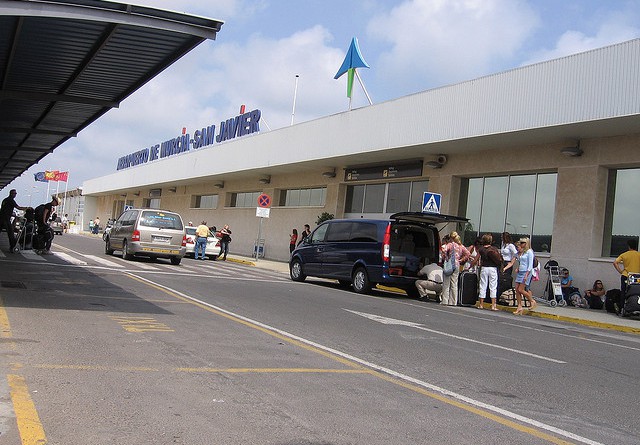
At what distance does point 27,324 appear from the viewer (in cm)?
764

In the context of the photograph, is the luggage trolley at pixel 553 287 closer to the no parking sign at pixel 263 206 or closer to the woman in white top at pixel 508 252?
the woman in white top at pixel 508 252

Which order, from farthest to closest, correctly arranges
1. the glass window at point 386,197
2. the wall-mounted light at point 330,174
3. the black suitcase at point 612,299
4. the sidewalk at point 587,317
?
the wall-mounted light at point 330,174, the glass window at point 386,197, the black suitcase at point 612,299, the sidewalk at point 587,317

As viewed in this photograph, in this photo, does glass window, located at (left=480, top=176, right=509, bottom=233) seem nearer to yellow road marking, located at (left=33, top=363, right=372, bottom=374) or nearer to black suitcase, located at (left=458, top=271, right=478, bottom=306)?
black suitcase, located at (left=458, top=271, right=478, bottom=306)

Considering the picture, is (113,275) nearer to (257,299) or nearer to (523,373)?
(257,299)

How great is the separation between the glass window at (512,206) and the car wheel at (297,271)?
21.7 feet

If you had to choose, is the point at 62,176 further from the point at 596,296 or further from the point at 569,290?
the point at 596,296

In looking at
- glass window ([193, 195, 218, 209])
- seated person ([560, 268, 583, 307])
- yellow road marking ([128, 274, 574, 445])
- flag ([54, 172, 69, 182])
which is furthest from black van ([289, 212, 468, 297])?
flag ([54, 172, 69, 182])

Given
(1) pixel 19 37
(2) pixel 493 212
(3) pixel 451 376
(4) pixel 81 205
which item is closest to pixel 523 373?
(3) pixel 451 376

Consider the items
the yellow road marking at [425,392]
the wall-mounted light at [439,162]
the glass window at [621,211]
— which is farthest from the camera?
the wall-mounted light at [439,162]

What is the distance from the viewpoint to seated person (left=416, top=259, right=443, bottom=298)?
53.3 feet

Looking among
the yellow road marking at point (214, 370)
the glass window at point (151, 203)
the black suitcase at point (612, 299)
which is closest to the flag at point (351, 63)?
the black suitcase at point (612, 299)

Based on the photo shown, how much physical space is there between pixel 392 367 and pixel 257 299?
5.96m

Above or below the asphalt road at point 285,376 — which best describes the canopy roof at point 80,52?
above

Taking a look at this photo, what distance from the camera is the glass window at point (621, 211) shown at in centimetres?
1747
